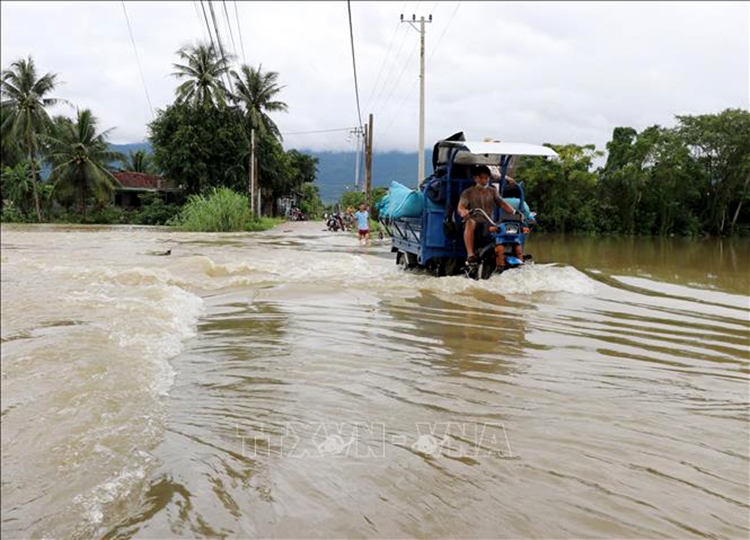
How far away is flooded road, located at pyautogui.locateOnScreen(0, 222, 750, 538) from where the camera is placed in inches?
89.5

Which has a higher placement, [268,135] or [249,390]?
[268,135]

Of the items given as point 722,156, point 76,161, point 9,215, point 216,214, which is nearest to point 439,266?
point 9,215

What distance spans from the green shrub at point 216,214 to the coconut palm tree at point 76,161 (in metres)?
3.84

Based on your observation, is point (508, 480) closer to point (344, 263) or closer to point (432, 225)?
point (432, 225)

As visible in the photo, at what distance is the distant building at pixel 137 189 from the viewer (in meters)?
41.0

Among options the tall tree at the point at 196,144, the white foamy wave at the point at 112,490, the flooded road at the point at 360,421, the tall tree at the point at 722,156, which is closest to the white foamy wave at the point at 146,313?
the flooded road at the point at 360,421

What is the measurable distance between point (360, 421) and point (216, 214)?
77.4 feet

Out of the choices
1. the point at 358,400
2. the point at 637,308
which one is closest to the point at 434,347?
the point at 358,400

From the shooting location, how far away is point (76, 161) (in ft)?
88.2

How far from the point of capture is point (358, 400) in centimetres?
360

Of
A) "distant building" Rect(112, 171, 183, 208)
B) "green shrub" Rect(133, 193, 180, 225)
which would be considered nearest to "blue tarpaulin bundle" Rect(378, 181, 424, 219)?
"green shrub" Rect(133, 193, 180, 225)

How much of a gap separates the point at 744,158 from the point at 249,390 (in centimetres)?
4620

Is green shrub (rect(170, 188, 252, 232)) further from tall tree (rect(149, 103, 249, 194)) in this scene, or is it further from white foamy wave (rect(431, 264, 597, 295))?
white foamy wave (rect(431, 264, 597, 295))

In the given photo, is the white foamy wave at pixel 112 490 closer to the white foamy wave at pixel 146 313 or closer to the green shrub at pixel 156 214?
the white foamy wave at pixel 146 313
